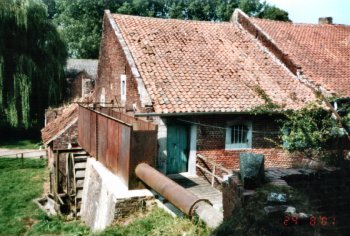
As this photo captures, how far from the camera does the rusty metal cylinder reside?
23.9 feet

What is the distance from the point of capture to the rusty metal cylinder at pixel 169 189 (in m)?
7.30

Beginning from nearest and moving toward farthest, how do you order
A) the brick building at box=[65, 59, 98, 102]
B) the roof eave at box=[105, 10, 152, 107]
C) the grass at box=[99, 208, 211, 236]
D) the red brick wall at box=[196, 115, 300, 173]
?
the grass at box=[99, 208, 211, 236], the roof eave at box=[105, 10, 152, 107], the red brick wall at box=[196, 115, 300, 173], the brick building at box=[65, 59, 98, 102]

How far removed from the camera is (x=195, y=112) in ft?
40.7

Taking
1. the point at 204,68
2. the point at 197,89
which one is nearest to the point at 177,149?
the point at 197,89

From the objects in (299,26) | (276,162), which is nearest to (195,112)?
(276,162)

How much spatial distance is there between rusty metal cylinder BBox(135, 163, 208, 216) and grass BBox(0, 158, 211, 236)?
35 cm

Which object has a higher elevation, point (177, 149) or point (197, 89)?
point (197, 89)

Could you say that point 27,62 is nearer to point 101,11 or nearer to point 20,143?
point 20,143

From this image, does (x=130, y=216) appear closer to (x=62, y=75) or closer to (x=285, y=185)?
(x=285, y=185)

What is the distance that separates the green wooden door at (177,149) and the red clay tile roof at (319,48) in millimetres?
6388

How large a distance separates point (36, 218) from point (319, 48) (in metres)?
15.1

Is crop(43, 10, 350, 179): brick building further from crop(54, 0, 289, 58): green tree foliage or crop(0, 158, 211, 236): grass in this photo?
crop(54, 0, 289, 58): green tree foliage

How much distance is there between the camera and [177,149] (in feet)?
43.4

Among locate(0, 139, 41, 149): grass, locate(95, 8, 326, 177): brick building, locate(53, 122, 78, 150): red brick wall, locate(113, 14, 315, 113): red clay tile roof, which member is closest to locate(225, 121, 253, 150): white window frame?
locate(95, 8, 326, 177): brick building
